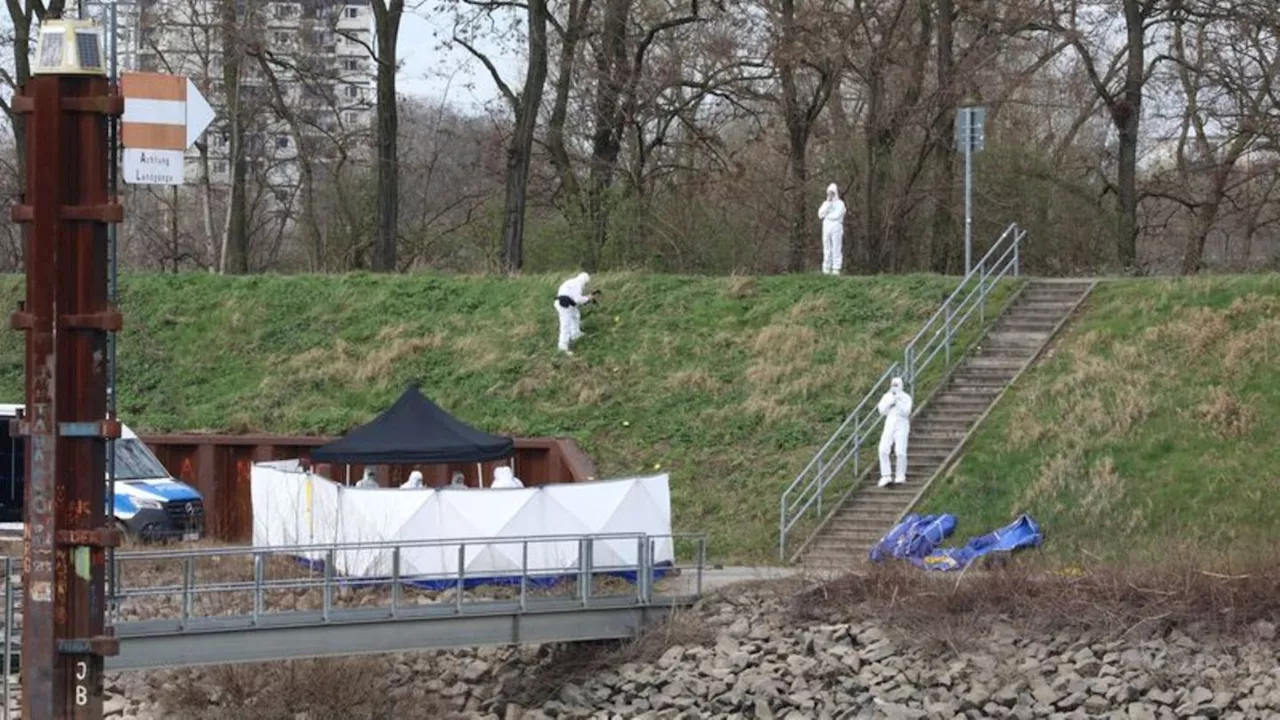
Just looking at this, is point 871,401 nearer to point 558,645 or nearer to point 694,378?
point 694,378

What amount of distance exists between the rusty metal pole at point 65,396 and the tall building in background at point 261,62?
35029mm

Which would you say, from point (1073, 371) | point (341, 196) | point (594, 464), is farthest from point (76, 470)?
point (341, 196)

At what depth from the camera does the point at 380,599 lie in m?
25.8

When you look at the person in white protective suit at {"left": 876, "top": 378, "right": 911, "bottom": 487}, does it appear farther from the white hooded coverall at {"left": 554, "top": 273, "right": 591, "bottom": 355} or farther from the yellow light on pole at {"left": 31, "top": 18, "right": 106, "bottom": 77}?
the yellow light on pole at {"left": 31, "top": 18, "right": 106, "bottom": 77}

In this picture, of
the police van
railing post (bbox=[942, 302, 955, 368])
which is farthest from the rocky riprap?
railing post (bbox=[942, 302, 955, 368])

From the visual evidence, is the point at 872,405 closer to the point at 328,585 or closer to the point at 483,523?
the point at 483,523

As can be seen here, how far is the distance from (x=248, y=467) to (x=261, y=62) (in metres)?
18.6

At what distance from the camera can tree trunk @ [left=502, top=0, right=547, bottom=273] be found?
46594 millimetres

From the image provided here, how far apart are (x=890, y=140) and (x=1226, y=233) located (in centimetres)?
1196

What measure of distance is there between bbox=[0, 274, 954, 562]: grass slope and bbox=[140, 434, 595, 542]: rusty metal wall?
2.25ft

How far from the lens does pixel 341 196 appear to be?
5753 cm

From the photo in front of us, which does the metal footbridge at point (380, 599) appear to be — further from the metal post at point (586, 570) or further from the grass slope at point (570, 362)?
the grass slope at point (570, 362)

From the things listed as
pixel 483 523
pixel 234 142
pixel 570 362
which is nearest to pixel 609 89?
pixel 234 142

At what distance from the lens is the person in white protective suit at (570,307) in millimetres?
36938
